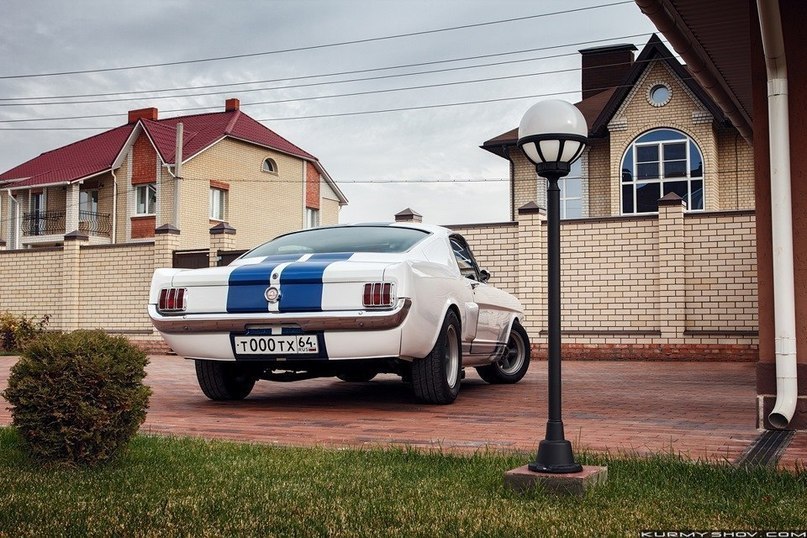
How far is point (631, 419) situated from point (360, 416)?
1961 millimetres

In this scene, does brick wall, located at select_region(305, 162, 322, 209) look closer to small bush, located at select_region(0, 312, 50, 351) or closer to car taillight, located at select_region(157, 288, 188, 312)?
small bush, located at select_region(0, 312, 50, 351)

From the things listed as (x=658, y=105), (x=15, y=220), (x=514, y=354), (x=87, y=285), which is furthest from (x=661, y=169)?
(x=15, y=220)

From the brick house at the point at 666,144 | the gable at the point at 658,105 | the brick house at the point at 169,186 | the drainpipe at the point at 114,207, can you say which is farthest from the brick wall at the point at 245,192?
the gable at the point at 658,105

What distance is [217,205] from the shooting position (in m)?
36.3

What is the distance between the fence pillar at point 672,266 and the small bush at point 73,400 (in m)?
11.0

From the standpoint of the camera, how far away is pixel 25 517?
3.49m

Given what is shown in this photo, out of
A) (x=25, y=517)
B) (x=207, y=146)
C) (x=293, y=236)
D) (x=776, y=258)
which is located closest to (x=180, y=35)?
(x=293, y=236)

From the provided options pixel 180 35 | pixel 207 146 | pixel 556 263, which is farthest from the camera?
pixel 207 146

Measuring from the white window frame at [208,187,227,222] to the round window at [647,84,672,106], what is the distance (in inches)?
671

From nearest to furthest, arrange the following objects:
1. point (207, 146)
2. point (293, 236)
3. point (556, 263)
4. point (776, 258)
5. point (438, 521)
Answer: point (438, 521), point (556, 263), point (776, 258), point (293, 236), point (207, 146)

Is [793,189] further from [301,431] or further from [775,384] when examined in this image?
[301,431]

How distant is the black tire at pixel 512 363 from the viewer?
32.0ft

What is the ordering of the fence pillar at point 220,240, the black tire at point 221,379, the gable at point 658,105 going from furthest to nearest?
the gable at point 658,105
the fence pillar at point 220,240
the black tire at point 221,379

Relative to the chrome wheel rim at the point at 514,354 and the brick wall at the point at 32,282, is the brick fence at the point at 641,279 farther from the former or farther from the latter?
the brick wall at the point at 32,282
